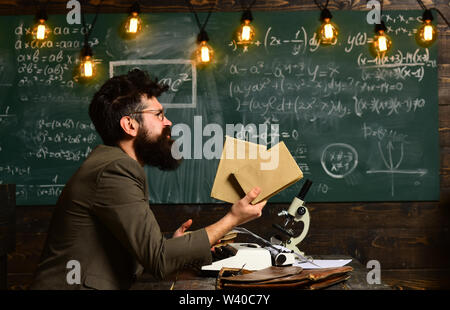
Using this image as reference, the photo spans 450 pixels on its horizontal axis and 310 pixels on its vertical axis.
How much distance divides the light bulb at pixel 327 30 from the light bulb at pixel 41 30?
6.30ft

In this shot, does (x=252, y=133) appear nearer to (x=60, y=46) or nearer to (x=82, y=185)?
(x=60, y=46)

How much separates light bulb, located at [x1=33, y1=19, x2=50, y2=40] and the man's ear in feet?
5.57

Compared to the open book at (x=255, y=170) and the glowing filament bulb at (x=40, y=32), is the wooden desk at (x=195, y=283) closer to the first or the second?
the open book at (x=255, y=170)

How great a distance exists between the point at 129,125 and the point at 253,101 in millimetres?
1476

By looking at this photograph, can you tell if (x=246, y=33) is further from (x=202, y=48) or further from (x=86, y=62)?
(x=86, y=62)

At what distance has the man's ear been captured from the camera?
1617mm

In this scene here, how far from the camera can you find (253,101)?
297 centimetres

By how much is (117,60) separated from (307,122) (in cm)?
140

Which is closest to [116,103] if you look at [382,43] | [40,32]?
[40,32]

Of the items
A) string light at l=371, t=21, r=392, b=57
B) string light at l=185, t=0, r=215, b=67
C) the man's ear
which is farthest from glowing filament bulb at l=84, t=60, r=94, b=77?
string light at l=371, t=21, r=392, b=57

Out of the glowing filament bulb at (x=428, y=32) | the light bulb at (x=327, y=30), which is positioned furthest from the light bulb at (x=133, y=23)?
the glowing filament bulb at (x=428, y=32)

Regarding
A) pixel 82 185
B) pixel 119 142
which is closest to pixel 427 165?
pixel 119 142

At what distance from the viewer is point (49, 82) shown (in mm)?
3004

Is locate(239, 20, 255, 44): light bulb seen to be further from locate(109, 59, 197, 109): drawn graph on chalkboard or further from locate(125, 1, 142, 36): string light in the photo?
locate(125, 1, 142, 36): string light
